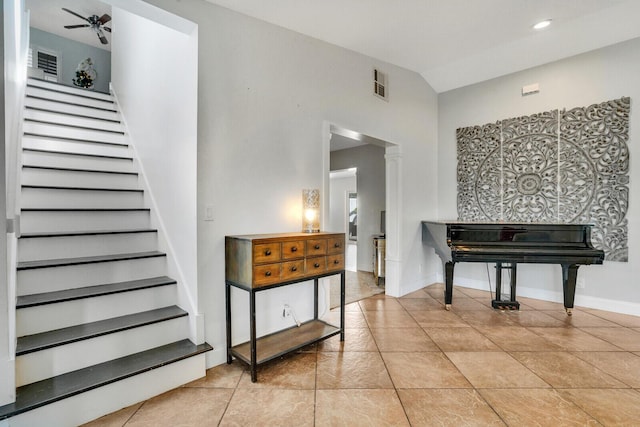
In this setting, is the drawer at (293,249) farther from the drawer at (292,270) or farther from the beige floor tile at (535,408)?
the beige floor tile at (535,408)

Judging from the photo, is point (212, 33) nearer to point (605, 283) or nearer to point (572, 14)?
point (572, 14)

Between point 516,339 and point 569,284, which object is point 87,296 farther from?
point 569,284

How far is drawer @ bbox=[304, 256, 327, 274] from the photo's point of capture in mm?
2367

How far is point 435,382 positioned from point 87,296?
2.40 metres

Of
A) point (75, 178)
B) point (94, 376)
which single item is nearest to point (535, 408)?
point (94, 376)

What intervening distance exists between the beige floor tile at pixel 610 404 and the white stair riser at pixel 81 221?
3.62m

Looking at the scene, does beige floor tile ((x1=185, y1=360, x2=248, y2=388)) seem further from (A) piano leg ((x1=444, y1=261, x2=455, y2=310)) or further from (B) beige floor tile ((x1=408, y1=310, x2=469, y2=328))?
(A) piano leg ((x1=444, y1=261, x2=455, y2=310))

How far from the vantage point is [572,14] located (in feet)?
9.43

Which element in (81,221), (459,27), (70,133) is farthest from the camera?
(70,133)

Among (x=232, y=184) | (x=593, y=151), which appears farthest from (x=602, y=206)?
(x=232, y=184)

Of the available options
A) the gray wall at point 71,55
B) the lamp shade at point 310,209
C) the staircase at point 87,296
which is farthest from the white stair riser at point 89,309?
the gray wall at point 71,55

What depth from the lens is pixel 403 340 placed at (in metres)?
2.70

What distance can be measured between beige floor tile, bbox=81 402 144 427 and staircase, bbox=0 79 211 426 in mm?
33

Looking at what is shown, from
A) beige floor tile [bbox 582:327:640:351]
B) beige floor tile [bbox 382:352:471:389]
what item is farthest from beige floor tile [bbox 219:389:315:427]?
beige floor tile [bbox 582:327:640:351]
